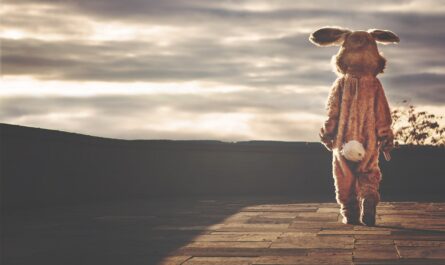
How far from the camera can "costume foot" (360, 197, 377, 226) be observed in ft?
24.7

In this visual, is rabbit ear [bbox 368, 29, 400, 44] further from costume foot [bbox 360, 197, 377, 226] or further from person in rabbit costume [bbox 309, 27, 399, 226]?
costume foot [bbox 360, 197, 377, 226]

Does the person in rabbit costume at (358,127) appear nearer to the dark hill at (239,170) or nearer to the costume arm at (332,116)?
the costume arm at (332,116)

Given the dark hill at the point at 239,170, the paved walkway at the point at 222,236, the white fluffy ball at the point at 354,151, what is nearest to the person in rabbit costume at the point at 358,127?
the white fluffy ball at the point at 354,151

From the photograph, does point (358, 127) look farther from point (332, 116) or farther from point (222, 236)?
point (222, 236)

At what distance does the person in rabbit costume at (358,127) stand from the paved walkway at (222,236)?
1.19 ft

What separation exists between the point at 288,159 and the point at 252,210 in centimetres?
457

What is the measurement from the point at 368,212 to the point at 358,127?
2.93 feet

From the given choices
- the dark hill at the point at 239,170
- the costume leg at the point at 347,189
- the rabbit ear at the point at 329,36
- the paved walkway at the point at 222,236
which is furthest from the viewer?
the dark hill at the point at 239,170

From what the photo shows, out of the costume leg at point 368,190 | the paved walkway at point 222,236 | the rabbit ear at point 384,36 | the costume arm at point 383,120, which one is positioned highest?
the rabbit ear at point 384,36

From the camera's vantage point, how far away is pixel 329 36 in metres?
8.17

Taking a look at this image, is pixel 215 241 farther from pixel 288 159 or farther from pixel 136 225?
pixel 288 159

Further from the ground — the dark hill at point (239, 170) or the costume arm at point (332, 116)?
the costume arm at point (332, 116)

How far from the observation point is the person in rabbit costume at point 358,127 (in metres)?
7.63

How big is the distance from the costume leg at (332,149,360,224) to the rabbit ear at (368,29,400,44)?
1.39m
